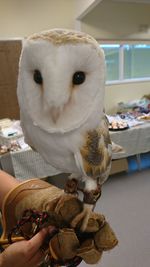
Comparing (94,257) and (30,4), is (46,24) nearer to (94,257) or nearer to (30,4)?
(30,4)

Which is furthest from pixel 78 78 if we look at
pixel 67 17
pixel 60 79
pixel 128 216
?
pixel 67 17

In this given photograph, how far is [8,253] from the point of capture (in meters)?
0.50

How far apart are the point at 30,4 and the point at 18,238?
251cm

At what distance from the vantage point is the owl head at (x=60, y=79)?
37 cm

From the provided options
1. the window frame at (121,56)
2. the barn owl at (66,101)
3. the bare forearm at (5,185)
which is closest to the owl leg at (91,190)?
the barn owl at (66,101)

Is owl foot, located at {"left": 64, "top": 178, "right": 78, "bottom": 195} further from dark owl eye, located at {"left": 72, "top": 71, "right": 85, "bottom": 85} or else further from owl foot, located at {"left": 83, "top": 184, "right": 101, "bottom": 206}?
dark owl eye, located at {"left": 72, "top": 71, "right": 85, "bottom": 85}

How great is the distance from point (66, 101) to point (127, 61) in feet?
9.42

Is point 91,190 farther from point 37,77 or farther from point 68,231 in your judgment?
point 37,77

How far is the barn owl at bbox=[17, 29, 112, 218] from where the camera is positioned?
37 cm

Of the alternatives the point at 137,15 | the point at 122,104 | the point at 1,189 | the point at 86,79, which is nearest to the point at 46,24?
the point at 137,15

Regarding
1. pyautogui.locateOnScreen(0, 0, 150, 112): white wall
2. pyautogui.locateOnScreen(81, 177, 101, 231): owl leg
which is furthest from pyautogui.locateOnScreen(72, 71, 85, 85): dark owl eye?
pyautogui.locateOnScreen(0, 0, 150, 112): white wall

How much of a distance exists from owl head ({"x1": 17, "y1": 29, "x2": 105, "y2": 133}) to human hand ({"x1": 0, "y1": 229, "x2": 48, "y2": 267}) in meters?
0.25

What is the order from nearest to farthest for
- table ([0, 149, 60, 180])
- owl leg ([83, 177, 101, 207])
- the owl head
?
the owl head
owl leg ([83, 177, 101, 207])
table ([0, 149, 60, 180])

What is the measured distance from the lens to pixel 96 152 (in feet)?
1.50
